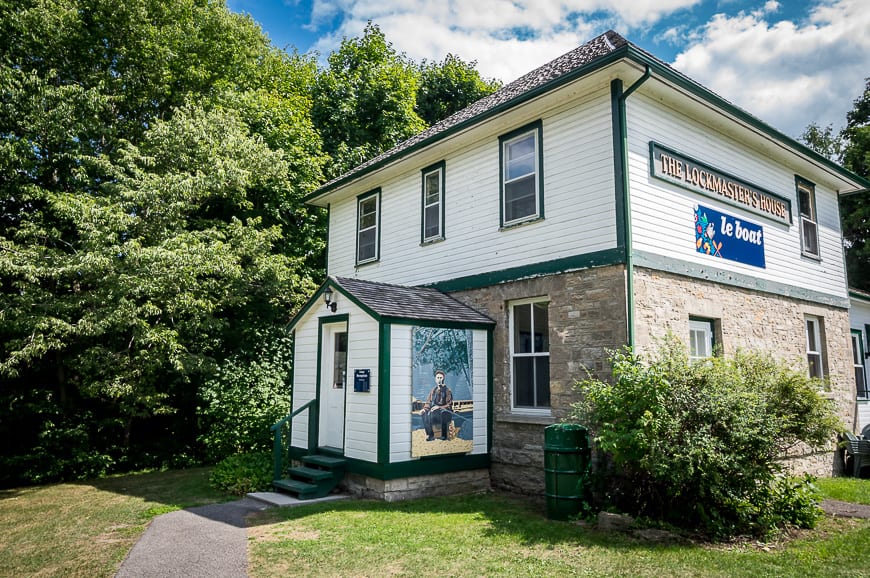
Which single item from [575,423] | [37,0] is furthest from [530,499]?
[37,0]

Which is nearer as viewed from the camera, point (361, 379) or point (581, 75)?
point (581, 75)

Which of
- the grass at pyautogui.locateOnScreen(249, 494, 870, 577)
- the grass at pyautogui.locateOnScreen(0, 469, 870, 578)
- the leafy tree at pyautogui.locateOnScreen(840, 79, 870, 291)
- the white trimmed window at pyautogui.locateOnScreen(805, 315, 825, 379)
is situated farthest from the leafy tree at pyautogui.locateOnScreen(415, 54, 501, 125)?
the grass at pyautogui.locateOnScreen(249, 494, 870, 577)

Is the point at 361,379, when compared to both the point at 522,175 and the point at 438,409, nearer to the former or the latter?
the point at 438,409

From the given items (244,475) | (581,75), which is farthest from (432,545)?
(581,75)

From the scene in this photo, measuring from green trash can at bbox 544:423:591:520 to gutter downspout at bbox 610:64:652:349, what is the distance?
4.99ft

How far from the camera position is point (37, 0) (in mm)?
14086

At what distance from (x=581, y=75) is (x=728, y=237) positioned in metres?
4.07

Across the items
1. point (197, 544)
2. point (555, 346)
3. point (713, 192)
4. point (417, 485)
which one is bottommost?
point (197, 544)

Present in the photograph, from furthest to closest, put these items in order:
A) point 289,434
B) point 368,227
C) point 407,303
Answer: point 368,227 < point 289,434 < point 407,303

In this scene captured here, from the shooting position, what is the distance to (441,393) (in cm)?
916

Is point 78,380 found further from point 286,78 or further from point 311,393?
point 286,78

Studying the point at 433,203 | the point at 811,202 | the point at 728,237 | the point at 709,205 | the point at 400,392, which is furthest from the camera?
the point at 811,202

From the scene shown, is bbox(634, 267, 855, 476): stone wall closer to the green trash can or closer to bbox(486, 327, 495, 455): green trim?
the green trash can

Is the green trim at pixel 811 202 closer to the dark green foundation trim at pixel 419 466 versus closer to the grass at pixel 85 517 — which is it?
the dark green foundation trim at pixel 419 466
